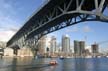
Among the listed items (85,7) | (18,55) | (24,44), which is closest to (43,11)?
(85,7)

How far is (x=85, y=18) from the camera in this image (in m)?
38.2

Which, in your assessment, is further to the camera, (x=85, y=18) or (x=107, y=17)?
(x=85, y=18)

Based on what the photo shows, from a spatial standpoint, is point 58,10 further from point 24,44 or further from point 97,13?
point 24,44

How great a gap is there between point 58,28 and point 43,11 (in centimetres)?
948

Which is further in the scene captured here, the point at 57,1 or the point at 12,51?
the point at 12,51

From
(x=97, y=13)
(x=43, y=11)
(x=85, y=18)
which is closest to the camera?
(x=97, y=13)

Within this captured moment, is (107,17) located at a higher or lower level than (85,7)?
lower

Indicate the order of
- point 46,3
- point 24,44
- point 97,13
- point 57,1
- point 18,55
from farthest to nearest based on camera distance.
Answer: point 18,55 < point 24,44 < point 46,3 < point 57,1 < point 97,13

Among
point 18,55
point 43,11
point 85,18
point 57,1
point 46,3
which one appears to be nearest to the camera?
point 85,18

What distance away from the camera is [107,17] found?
3050 centimetres

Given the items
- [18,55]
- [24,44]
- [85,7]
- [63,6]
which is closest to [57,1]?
[63,6]

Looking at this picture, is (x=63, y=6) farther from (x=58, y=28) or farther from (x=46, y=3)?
(x=58, y=28)

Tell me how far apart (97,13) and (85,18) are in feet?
25.6

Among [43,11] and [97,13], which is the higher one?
[43,11]
